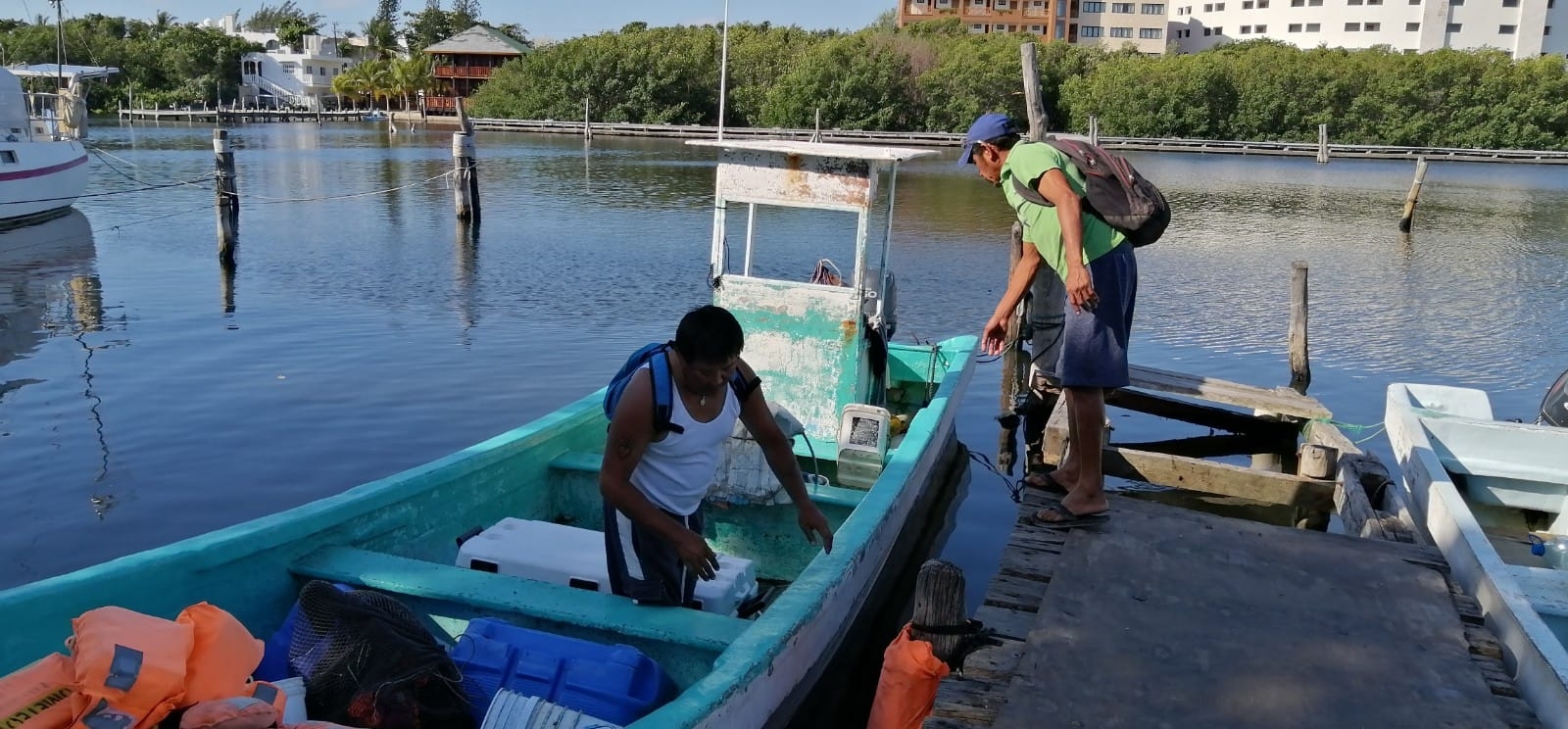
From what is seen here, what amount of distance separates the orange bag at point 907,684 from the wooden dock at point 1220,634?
271 mm

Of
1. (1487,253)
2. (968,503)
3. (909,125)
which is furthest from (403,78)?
(968,503)

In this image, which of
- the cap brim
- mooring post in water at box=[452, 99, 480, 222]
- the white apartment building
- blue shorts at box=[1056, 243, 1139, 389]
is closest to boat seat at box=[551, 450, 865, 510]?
blue shorts at box=[1056, 243, 1139, 389]

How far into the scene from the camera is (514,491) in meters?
6.12

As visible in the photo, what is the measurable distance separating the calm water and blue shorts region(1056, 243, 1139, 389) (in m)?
2.87

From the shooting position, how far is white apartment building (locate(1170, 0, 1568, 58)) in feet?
262

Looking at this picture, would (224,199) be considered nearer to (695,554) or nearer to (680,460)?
(680,460)

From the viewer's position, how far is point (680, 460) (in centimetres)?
389

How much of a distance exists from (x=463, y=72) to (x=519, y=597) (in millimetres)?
84127

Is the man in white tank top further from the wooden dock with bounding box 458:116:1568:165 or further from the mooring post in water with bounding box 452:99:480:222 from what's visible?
the wooden dock with bounding box 458:116:1568:165

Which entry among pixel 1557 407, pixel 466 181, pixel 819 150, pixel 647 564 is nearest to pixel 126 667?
pixel 647 564

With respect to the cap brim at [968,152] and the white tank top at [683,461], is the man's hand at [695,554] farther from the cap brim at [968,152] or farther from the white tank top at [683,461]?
the cap brim at [968,152]

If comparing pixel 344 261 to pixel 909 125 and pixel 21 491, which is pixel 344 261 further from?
pixel 909 125

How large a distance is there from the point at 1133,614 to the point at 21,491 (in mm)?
7801

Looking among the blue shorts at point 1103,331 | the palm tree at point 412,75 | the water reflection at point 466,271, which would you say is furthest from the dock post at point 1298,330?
the palm tree at point 412,75
